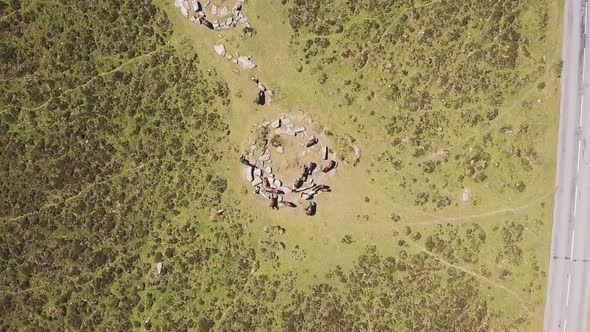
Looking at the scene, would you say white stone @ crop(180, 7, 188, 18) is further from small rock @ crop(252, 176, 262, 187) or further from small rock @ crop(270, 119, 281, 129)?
small rock @ crop(252, 176, 262, 187)

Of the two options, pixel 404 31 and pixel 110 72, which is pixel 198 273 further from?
pixel 404 31

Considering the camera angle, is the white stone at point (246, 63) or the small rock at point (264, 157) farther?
the small rock at point (264, 157)

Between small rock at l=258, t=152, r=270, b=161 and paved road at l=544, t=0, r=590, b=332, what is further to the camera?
small rock at l=258, t=152, r=270, b=161

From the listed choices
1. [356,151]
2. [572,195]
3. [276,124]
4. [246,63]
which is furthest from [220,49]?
[572,195]

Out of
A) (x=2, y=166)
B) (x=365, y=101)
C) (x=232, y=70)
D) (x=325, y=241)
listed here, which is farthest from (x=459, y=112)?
(x=2, y=166)

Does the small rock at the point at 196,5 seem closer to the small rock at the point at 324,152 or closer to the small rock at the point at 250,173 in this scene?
the small rock at the point at 250,173

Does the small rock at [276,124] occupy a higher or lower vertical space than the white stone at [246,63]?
lower

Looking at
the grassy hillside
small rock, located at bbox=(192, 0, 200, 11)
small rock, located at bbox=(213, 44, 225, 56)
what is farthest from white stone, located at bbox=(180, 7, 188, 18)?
small rock, located at bbox=(213, 44, 225, 56)

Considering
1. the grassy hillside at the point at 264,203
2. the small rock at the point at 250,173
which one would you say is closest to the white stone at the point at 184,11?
the grassy hillside at the point at 264,203
